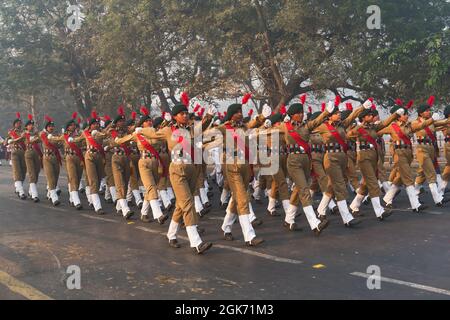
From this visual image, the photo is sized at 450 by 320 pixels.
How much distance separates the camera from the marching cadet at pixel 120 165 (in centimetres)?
1077

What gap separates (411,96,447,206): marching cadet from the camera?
34.8ft

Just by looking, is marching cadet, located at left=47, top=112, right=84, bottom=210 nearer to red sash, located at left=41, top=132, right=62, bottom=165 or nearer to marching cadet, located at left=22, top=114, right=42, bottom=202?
red sash, located at left=41, top=132, right=62, bottom=165

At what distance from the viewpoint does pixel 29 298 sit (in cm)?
571

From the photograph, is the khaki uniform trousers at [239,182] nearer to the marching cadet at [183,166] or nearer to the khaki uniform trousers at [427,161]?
the marching cadet at [183,166]

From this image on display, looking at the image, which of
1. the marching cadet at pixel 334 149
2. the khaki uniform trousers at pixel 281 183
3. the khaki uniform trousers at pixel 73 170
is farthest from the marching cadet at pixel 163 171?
the marching cadet at pixel 334 149

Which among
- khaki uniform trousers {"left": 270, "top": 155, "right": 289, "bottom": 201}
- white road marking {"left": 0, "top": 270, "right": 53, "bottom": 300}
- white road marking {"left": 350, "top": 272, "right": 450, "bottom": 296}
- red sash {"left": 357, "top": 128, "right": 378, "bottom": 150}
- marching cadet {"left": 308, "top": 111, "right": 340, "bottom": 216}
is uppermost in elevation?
red sash {"left": 357, "top": 128, "right": 378, "bottom": 150}

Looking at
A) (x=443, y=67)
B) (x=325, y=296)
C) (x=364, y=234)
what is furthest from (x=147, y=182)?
(x=443, y=67)

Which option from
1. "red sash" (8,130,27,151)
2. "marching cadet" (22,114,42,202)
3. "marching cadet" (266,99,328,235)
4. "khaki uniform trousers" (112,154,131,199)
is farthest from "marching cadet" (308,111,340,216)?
"red sash" (8,130,27,151)

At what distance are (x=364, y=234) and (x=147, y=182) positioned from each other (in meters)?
3.83

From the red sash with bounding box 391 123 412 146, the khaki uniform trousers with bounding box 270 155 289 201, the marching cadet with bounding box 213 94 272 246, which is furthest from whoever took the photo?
the red sash with bounding box 391 123 412 146

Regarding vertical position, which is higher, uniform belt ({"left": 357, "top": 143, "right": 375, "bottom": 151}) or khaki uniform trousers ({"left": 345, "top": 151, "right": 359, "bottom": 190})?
uniform belt ({"left": 357, "top": 143, "right": 375, "bottom": 151})

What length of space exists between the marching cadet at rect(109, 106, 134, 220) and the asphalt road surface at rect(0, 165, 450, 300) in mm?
534

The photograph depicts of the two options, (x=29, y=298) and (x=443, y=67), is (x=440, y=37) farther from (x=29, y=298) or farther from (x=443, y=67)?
(x=29, y=298)

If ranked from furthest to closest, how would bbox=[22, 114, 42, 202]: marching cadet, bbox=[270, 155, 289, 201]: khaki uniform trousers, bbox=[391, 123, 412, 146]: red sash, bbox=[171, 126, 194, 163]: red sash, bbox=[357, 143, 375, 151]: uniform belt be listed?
bbox=[22, 114, 42, 202]: marching cadet < bbox=[391, 123, 412, 146]: red sash < bbox=[357, 143, 375, 151]: uniform belt < bbox=[270, 155, 289, 201]: khaki uniform trousers < bbox=[171, 126, 194, 163]: red sash
